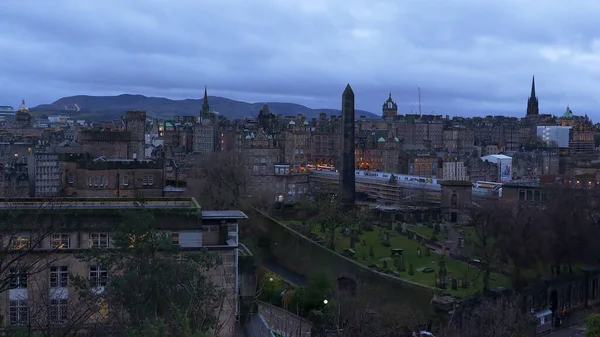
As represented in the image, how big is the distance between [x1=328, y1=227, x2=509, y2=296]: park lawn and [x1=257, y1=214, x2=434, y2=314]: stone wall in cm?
82

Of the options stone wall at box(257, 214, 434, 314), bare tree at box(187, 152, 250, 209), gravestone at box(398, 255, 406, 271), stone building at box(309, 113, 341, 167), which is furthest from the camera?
stone building at box(309, 113, 341, 167)

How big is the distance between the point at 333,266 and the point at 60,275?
18009mm

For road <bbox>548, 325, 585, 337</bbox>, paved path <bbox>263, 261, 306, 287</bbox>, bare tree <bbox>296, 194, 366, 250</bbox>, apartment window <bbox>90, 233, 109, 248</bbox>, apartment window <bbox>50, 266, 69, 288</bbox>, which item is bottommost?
road <bbox>548, 325, 585, 337</bbox>

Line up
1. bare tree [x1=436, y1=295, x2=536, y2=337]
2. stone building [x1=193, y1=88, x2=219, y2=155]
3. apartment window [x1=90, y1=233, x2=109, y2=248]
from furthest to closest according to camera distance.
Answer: stone building [x1=193, y1=88, x2=219, y2=155] → bare tree [x1=436, y1=295, x2=536, y2=337] → apartment window [x1=90, y1=233, x2=109, y2=248]

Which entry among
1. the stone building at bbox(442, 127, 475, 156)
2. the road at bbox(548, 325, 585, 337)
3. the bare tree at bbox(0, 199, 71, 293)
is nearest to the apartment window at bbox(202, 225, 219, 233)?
the bare tree at bbox(0, 199, 71, 293)

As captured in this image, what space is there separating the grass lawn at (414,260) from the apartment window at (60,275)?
16.5m

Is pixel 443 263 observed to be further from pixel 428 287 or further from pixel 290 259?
pixel 290 259

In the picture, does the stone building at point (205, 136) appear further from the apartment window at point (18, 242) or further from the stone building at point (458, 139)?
the apartment window at point (18, 242)

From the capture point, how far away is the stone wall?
96.7 feet

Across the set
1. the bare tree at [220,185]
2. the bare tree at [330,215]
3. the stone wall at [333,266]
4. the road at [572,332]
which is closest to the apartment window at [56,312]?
the stone wall at [333,266]

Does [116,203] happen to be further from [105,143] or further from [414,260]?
[105,143]

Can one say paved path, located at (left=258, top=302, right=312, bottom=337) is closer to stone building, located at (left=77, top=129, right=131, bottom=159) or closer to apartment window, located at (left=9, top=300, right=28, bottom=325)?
apartment window, located at (left=9, top=300, right=28, bottom=325)

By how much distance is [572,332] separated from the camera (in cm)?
2902

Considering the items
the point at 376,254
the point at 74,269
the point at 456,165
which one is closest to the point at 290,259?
the point at 376,254
